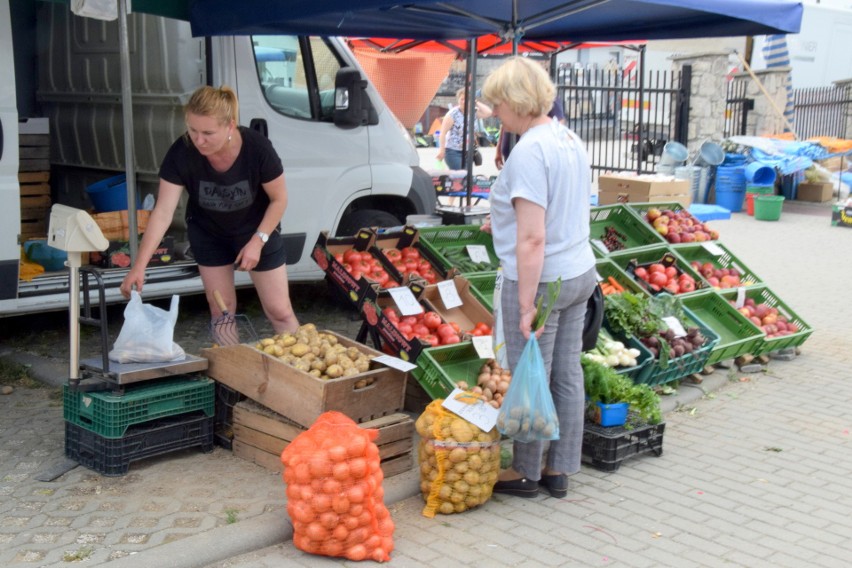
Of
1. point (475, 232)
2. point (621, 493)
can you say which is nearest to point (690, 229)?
point (475, 232)

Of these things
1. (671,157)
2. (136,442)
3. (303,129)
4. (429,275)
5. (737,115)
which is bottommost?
(136,442)

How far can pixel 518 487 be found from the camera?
4.75 m

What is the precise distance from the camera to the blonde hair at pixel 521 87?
4238 mm

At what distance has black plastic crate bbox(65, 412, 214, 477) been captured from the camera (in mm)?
4691

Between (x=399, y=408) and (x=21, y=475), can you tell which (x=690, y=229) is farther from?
(x=21, y=475)

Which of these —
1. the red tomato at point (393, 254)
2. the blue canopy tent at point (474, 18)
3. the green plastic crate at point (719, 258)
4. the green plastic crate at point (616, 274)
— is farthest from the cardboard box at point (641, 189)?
the red tomato at point (393, 254)

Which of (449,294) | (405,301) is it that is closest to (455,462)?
(405,301)

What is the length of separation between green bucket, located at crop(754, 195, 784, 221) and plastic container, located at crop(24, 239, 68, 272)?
1086 cm

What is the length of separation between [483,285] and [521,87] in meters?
2.39

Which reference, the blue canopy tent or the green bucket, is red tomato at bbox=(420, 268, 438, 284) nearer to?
the blue canopy tent

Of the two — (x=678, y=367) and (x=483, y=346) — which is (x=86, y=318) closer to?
(x=483, y=346)

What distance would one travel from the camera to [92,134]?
25.6ft

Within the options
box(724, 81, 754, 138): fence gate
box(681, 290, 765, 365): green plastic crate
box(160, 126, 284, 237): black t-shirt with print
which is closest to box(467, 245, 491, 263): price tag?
box(681, 290, 765, 365): green plastic crate

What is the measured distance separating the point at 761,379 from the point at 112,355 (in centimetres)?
440
